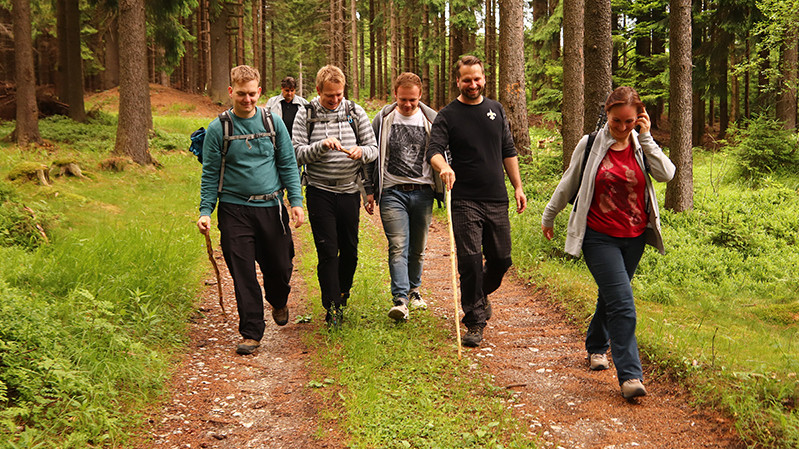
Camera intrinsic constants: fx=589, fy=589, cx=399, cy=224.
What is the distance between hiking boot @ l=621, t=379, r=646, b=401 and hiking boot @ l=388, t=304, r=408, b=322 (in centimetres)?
219

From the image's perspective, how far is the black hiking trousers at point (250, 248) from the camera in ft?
17.7

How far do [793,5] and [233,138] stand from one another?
12.8 m

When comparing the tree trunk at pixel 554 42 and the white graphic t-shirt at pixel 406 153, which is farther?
the tree trunk at pixel 554 42

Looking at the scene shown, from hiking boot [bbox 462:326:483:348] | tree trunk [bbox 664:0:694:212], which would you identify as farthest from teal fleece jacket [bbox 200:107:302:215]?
tree trunk [bbox 664:0:694:212]

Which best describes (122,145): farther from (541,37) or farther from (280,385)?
(541,37)

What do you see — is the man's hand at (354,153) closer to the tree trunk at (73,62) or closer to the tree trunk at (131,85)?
the tree trunk at (131,85)

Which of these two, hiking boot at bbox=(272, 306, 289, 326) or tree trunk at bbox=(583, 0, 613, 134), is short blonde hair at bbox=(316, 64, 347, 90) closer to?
hiking boot at bbox=(272, 306, 289, 326)

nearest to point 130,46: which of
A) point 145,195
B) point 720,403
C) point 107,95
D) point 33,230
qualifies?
point 145,195

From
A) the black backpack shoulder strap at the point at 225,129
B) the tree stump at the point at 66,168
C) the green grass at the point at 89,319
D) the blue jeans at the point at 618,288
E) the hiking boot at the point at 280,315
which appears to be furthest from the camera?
the tree stump at the point at 66,168

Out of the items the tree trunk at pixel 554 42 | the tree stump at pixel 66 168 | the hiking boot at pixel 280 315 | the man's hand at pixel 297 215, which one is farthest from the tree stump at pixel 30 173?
the tree trunk at pixel 554 42

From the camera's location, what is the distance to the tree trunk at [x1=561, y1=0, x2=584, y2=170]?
10336 mm

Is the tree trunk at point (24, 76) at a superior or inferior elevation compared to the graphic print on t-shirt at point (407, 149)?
superior

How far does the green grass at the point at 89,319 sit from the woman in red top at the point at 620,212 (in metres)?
3.43

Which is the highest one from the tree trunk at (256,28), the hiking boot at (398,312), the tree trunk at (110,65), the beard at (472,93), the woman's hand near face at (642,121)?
the tree trunk at (256,28)
